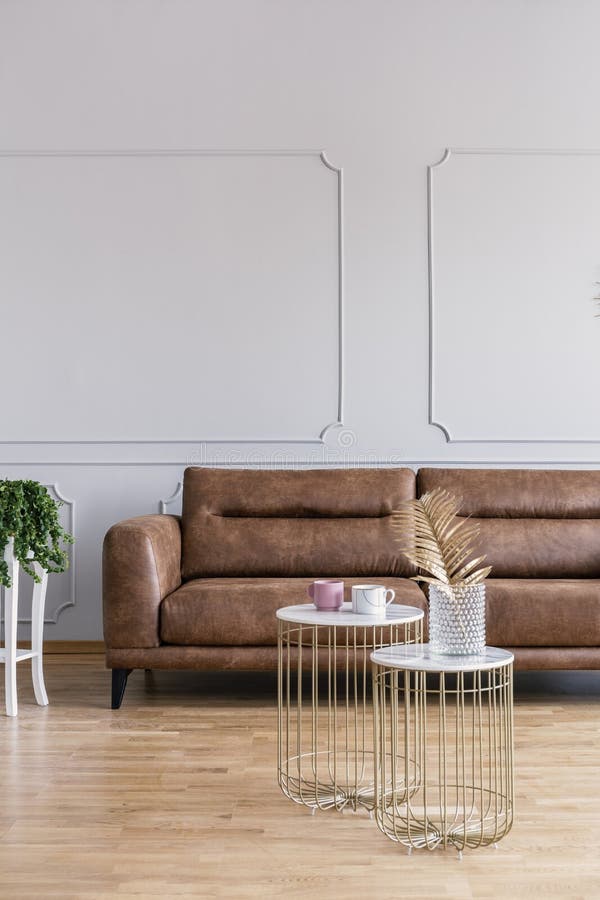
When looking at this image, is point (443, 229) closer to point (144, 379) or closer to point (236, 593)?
point (144, 379)

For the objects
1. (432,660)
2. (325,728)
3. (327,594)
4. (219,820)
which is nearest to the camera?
(432,660)

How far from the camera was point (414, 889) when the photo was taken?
1.72 metres

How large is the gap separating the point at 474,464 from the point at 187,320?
1427mm

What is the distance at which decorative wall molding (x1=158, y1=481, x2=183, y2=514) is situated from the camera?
3988mm

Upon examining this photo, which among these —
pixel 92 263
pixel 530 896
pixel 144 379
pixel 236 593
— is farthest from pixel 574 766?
pixel 92 263

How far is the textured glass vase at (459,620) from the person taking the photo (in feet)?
6.22

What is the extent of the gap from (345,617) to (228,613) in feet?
3.45

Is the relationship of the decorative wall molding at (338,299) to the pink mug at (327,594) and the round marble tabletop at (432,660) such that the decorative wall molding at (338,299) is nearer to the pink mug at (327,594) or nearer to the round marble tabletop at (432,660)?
the pink mug at (327,594)

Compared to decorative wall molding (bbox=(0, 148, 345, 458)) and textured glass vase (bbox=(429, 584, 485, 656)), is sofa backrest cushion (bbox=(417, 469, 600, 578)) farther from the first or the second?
textured glass vase (bbox=(429, 584, 485, 656))

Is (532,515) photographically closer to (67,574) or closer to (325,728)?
(325,728)

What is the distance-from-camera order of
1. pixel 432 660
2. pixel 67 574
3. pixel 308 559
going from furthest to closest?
pixel 67 574 → pixel 308 559 → pixel 432 660

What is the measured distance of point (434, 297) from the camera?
4.04 m

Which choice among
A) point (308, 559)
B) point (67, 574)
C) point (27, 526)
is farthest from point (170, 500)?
point (27, 526)

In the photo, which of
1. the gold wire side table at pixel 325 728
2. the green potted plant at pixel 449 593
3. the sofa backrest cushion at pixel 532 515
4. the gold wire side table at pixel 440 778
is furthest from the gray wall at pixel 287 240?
the green potted plant at pixel 449 593
